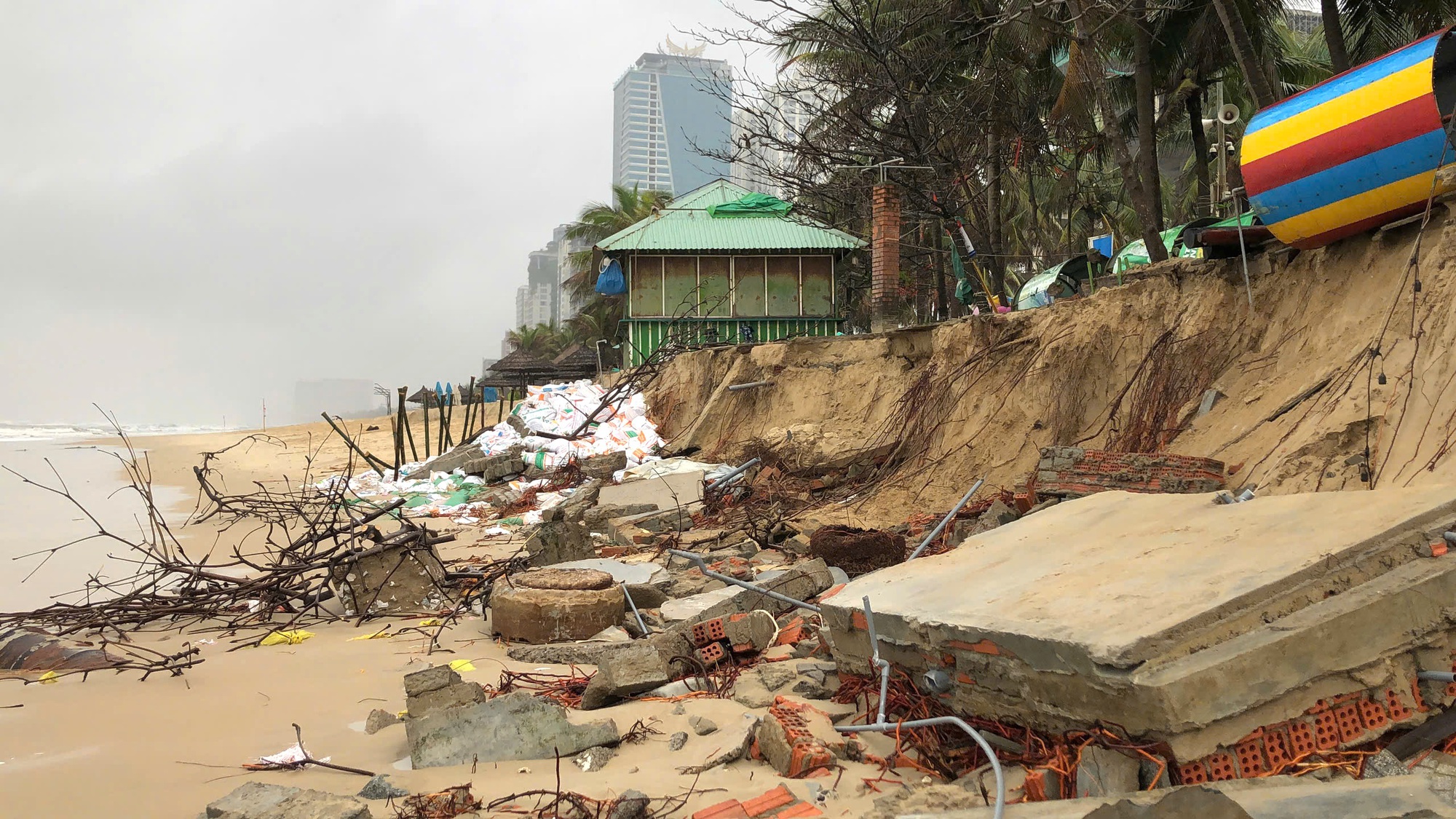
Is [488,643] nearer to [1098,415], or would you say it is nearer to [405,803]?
[405,803]

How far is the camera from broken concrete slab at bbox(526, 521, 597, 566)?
337 inches

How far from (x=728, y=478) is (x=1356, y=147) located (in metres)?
7.82

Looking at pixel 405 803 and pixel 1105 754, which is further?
pixel 405 803

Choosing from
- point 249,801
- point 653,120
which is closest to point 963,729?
point 249,801

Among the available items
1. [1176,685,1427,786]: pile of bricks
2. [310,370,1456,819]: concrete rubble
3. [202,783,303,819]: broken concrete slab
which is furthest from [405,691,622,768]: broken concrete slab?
[1176,685,1427,786]: pile of bricks

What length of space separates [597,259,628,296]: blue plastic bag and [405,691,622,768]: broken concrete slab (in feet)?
59.7

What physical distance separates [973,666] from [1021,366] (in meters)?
7.82

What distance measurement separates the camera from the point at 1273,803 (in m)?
2.77

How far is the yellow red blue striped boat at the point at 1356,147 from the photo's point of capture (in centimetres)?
630

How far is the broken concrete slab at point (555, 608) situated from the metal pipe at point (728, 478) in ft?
17.5


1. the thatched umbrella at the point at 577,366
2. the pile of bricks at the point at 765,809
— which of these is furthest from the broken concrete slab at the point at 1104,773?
the thatched umbrella at the point at 577,366

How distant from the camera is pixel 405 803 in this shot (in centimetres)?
368

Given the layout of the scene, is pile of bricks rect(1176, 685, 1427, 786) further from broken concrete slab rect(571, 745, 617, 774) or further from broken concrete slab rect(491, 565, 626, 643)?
broken concrete slab rect(491, 565, 626, 643)

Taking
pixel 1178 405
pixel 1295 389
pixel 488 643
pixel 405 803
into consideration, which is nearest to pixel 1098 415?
pixel 1178 405
